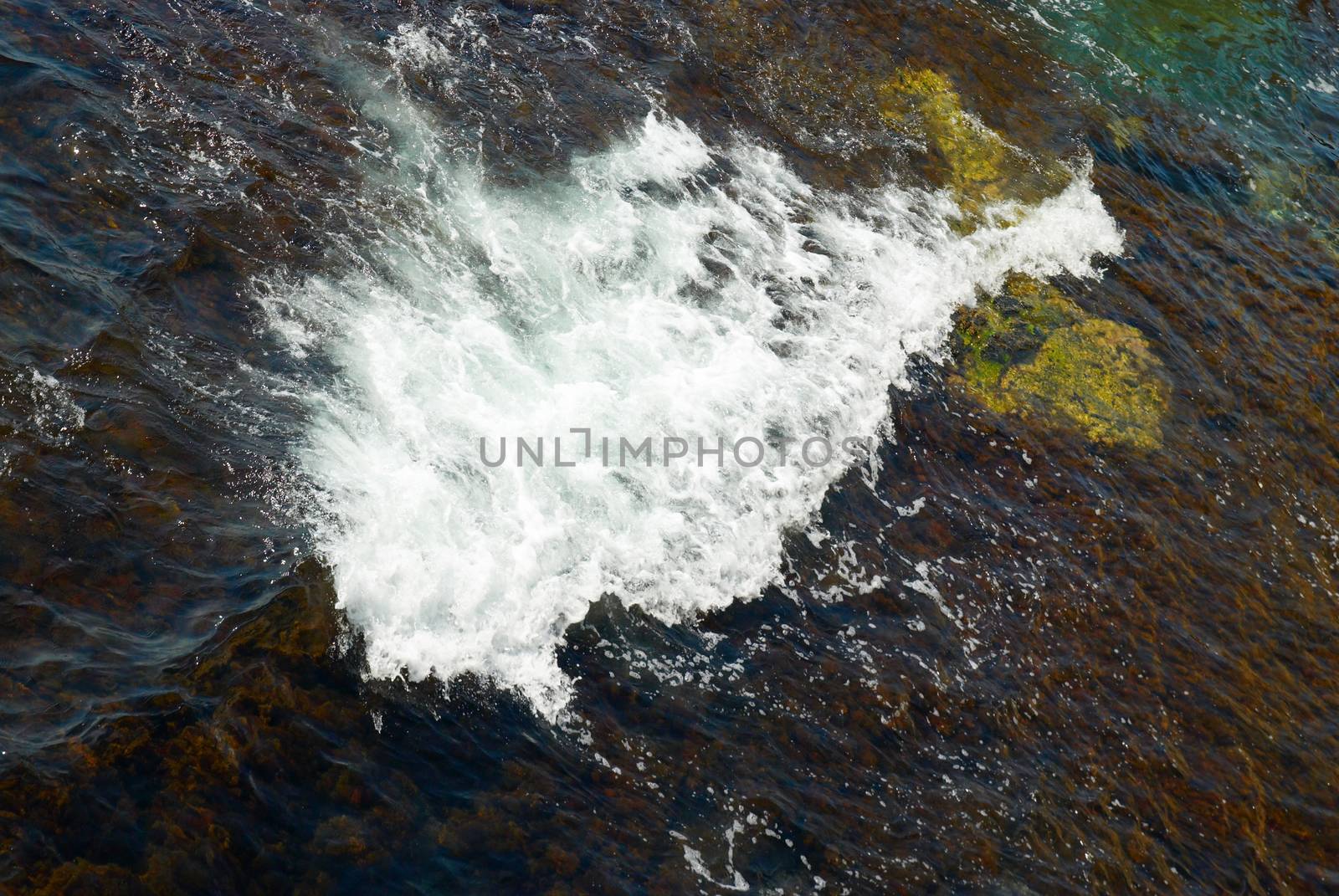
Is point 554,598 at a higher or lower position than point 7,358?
higher

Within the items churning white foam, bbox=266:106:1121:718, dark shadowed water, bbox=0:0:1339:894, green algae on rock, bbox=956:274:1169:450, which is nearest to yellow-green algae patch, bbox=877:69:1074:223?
dark shadowed water, bbox=0:0:1339:894

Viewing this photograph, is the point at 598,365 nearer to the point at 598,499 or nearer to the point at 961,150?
the point at 598,499

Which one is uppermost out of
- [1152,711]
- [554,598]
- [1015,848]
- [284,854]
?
[1152,711]

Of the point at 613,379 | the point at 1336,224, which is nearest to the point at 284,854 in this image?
the point at 613,379

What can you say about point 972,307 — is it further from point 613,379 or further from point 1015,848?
point 1015,848

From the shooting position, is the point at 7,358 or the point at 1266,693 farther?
the point at 1266,693

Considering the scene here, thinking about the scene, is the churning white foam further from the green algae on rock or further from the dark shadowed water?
the green algae on rock

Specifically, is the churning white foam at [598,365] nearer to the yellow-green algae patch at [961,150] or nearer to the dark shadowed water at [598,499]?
the dark shadowed water at [598,499]

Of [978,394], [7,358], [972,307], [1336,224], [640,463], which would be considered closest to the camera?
[7,358]
